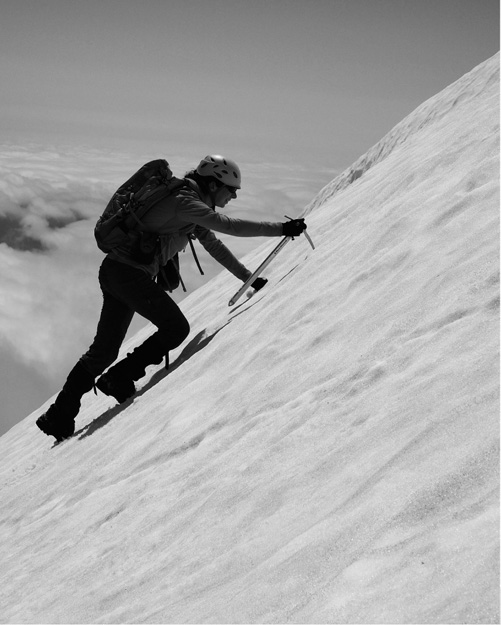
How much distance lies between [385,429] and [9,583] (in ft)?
8.84

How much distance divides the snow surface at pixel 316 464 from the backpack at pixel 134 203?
143cm

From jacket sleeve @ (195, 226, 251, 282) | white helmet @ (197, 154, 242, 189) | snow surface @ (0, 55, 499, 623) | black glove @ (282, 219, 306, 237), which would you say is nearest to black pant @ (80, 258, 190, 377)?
snow surface @ (0, 55, 499, 623)

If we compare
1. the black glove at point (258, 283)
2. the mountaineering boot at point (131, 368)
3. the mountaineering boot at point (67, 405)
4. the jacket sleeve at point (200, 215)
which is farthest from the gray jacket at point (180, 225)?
the mountaineering boot at point (67, 405)

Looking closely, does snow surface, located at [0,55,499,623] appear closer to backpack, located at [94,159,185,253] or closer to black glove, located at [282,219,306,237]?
black glove, located at [282,219,306,237]

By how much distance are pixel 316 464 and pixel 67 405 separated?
4444mm

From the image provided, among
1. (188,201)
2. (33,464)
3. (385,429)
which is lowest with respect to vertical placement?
(33,464)

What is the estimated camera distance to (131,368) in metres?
6.92

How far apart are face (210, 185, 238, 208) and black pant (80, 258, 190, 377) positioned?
1062mm

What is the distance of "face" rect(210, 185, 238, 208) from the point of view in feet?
22.3

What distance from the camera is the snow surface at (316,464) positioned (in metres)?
2.33

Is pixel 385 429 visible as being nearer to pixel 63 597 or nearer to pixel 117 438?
pixel 63 597

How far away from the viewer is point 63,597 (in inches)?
139

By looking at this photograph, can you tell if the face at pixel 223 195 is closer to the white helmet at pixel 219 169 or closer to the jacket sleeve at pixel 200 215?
the white helmet at pixel 219 169

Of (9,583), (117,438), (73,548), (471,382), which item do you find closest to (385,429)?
(471,382)
